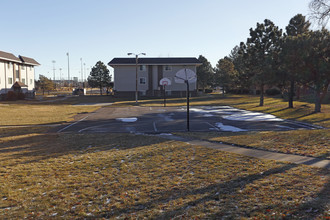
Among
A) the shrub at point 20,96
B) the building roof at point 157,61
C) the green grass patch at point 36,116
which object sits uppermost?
the building roof at point 157,61

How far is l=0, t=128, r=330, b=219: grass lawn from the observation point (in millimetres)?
5531

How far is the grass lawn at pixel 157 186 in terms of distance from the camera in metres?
5.53

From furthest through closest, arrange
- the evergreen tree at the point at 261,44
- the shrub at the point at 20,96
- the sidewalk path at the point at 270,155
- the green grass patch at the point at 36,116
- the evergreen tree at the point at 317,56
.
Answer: the shrub at the point at 20,96 → the evergreen tree at the point at 261,44 → the evergreen tree at the point at 317,56 → the green grass patch at the point at 36,116 → the sidewalk path at the point at 270,155

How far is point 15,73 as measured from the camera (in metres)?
58.9

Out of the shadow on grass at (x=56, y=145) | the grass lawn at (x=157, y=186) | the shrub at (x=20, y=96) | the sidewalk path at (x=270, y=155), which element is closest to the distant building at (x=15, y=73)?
the shrub at (x=20, y=96)

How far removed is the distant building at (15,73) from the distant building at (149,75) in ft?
68.0

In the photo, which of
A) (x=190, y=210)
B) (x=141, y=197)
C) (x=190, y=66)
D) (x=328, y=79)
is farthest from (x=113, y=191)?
(x=190, y=66)

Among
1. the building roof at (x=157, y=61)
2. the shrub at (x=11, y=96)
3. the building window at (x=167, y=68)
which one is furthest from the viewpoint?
the building window at (x=167, y=68)

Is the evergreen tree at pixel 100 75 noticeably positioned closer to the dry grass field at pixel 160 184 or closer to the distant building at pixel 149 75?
the distant building at pixel 149 75

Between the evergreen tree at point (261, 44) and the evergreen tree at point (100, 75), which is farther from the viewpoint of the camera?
the evergreen tree at point (100, 75)

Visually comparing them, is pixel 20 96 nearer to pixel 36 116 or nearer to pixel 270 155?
pixel 36 116

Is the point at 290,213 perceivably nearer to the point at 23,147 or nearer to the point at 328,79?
the point at 23,147

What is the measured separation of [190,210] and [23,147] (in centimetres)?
1047

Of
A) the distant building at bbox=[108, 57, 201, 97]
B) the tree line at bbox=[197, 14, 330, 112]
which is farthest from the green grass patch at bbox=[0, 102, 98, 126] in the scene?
the distant building at bbox=[108, 57, 201, 97]
